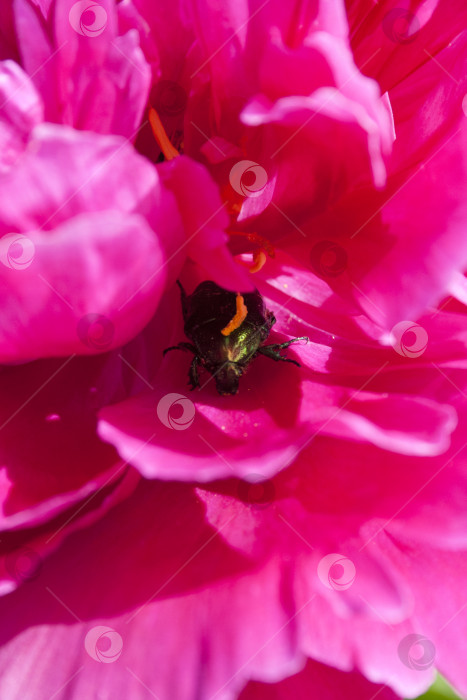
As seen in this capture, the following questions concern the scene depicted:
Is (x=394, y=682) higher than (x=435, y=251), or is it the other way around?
(x=435, y=251)

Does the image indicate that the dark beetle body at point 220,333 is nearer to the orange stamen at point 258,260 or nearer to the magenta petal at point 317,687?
the orange stamen at point 258,260

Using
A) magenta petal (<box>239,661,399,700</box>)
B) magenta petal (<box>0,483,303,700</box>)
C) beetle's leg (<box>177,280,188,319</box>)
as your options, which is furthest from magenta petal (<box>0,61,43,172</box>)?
magenta petal (<box>239,661,399,700</box>)

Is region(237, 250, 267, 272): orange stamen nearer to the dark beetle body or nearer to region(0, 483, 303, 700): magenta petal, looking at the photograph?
the dark beetle body

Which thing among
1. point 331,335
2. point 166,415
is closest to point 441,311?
→ point 331,335

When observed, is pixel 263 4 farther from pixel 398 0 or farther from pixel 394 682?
pixel 394 682

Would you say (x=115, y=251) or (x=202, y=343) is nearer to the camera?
(x=115, y=251)

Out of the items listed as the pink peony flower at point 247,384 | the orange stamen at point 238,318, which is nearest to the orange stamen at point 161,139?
the pink peony flower at point 247,384

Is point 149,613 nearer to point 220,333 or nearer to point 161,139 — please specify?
point 220,333
